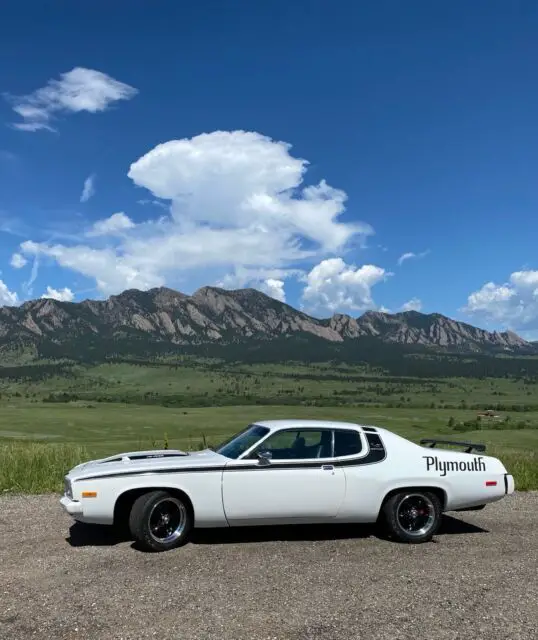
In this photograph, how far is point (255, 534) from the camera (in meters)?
8.37

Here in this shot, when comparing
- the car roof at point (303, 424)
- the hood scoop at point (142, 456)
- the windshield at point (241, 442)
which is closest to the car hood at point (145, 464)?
the hood scoop at point (142, 456)

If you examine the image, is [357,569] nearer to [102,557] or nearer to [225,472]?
[225,472]

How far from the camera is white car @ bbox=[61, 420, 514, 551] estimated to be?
293 inches

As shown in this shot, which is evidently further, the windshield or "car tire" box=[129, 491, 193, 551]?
the windshield

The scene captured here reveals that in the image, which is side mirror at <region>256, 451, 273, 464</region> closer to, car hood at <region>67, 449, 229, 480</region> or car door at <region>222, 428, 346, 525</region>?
car door at <region>222, 428, 346, 525</region>

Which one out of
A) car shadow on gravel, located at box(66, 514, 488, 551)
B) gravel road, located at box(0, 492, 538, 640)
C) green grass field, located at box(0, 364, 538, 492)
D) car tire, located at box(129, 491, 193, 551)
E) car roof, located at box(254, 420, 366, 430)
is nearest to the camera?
gravel road, located at box(0, 492, 538, 640)

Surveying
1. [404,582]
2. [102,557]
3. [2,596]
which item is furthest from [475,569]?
[2,596]

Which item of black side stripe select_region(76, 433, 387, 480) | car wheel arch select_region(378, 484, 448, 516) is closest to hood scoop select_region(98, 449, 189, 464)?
black side stripe select_region(76, 433, 387, 480)

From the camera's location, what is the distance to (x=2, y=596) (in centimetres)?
588

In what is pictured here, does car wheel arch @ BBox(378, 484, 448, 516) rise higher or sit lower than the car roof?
lower

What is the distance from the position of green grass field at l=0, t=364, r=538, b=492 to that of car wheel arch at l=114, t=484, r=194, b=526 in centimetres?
438

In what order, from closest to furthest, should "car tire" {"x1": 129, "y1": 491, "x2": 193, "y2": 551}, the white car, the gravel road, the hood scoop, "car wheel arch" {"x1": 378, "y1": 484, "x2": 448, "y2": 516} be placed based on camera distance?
1. the gravel road
2. "car tire" {"x1": 129, "y1": 491, "x2": 193, "y2": 551}
3. the white car
4. "car wheel arch" {"x1": 378, "y1": 484, "x2": 448, "y2": 516}
5. the hood scoop

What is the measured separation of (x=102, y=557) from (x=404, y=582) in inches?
137

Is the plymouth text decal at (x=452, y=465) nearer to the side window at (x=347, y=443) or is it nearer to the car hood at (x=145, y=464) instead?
the side window at (x=347, y=443)
